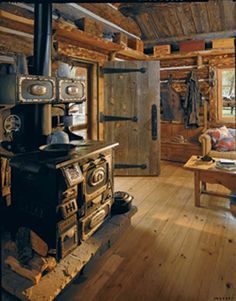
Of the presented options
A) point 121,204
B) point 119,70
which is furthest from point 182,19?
point 121,204

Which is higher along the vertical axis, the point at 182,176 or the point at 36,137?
the point at 36,137

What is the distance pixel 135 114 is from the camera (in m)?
4.64

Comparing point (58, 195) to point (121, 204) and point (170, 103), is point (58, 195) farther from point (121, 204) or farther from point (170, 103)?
point (170, 103)

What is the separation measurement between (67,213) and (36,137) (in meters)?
0.76

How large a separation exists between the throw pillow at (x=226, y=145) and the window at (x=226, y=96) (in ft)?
3.88

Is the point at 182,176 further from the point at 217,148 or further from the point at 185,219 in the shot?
the point at 185,219

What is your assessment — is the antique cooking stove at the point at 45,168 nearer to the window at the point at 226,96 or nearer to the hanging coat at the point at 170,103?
the hanging coat at the point at 170,103

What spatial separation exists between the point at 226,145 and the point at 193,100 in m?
1.47

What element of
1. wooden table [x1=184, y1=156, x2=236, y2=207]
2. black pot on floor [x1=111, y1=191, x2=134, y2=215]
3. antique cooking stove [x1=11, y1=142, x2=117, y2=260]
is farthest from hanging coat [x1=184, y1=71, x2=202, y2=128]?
antique cooking stove [x1=11, y1=142, x2=117, y2=260]

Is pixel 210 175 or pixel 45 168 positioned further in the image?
pixel 210 175

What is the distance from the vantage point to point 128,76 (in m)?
4.56

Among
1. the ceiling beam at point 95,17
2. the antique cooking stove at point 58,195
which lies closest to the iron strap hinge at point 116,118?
the ceiling beam at point 95,17

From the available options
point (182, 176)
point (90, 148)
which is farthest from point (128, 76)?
point (90, 148)

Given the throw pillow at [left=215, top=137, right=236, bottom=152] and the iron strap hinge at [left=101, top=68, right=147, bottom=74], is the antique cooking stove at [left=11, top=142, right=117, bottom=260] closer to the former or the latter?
the iron strap hinge at [left=101, top=68, right=147, bottom=74]
